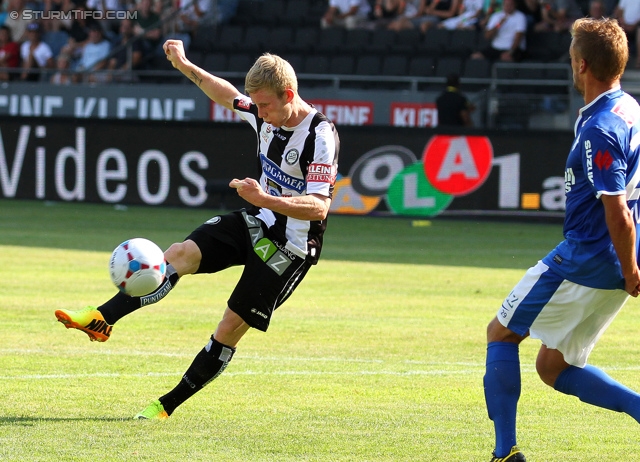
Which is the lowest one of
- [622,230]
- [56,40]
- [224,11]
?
[56,40]

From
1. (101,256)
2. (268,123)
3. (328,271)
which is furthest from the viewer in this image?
(101,256)

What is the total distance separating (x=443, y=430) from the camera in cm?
619

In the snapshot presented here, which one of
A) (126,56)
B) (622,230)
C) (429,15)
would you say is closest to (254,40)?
(126,56)

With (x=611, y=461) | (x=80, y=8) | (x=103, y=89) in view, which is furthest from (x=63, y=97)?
(x=611, y=461)

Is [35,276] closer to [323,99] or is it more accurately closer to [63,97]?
[323,99]

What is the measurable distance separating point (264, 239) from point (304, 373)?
152cm

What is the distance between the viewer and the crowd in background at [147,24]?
22.7 metres

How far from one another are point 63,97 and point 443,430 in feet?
64.4

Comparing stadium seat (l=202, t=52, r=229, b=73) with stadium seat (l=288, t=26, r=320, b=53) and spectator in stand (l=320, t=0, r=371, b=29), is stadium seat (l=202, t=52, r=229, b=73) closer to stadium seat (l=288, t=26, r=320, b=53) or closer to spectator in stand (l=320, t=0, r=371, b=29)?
stadium seat (l=288, t=26, r=320, b=53)

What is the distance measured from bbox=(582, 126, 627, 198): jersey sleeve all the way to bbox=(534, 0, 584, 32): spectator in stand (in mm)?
18211

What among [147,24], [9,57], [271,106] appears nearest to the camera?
[271,106]

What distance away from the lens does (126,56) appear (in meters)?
25.2

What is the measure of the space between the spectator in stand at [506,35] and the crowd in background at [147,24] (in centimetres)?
2

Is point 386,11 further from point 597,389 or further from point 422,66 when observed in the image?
point 597,389
